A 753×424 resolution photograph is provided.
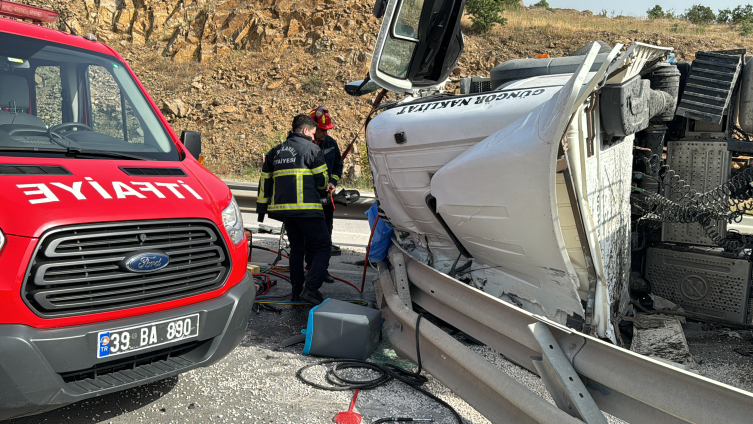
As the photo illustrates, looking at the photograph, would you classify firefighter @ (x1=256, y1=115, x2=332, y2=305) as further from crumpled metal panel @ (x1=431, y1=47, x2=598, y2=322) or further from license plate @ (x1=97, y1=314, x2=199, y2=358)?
license plate @ (x1=97, y1=314, x2=199, y2=358)

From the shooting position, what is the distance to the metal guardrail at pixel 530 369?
221 centimetres

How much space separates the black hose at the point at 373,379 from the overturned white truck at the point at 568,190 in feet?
0.56

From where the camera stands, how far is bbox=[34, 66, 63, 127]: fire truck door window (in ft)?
11.8

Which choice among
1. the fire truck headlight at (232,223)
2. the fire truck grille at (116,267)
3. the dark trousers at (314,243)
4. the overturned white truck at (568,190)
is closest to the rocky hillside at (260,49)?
the dark trousers at (314,243)

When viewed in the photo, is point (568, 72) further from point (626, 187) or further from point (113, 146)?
point (113, 146)

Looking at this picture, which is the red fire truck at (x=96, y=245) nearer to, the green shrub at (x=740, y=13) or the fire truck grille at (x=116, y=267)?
the fire truck grille at (x=116, y=267)

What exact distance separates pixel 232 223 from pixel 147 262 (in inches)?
25.8

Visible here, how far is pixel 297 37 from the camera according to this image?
25.7 m

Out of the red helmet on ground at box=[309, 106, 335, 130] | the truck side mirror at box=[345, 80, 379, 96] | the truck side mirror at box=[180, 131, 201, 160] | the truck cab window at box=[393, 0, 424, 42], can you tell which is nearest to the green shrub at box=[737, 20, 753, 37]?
the red helmet on ground at box=[309, 106, 335, 130]

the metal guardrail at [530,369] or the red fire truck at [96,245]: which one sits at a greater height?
the red fire truck at [96,245]

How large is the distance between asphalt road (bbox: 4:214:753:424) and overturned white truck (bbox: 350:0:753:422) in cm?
22

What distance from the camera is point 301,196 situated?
502 cm

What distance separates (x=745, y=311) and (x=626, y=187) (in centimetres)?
139

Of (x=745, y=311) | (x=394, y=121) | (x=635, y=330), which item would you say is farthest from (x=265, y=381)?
(x=745, y=311)
